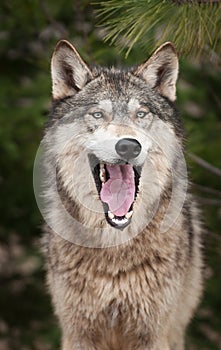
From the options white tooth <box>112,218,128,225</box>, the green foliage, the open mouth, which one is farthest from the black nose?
the green foliage

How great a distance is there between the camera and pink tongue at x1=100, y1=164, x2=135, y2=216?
230 inches

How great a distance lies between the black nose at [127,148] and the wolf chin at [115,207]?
26 cm

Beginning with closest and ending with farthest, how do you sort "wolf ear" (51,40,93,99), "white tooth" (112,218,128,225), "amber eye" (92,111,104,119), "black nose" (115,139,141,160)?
"black nose" (115,139,141,160) → "white tooth" (112,218,128,225) → "amber eye" (92,111,104,119) → "wolf ear" (51,40,93,99)

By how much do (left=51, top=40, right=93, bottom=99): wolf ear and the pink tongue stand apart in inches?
28.6

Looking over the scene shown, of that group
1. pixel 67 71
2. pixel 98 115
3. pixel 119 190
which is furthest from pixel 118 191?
pixel 67 71

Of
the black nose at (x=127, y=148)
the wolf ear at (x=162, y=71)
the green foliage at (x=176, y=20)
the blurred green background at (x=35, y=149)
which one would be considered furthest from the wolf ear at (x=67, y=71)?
the blurred green background at (x=35, y=149)

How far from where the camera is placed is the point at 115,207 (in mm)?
Answer: 5867

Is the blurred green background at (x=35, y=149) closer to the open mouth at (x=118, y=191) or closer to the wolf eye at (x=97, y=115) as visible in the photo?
the wolf eye at (x=97, y=115)

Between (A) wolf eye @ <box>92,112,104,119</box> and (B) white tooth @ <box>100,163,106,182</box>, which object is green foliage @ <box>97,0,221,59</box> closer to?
(A) wolf eye @ <box>92,112,104,119</box>

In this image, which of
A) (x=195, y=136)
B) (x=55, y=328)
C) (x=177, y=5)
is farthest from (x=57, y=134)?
(x=55, y=328)

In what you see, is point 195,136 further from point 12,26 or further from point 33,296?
point 33,296

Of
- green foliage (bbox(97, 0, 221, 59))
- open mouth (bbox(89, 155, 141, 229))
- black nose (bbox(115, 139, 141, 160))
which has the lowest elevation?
open mouth (bbox(89, 155, 141, 229))

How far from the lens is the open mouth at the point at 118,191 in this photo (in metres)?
5.85

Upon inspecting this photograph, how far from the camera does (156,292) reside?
635 cm
